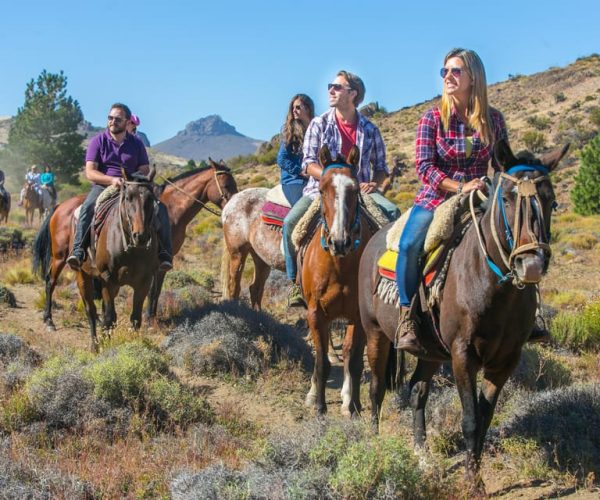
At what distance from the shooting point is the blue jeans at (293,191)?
956 cm

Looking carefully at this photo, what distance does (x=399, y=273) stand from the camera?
534 cm

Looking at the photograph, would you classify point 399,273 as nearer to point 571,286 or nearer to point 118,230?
point 118,230

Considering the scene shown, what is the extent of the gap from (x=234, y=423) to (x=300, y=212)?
107 inches

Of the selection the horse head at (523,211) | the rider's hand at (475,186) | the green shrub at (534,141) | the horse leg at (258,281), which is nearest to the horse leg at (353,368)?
the rider's hand at (475,186)

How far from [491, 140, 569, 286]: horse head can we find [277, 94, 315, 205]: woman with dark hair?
4.76m

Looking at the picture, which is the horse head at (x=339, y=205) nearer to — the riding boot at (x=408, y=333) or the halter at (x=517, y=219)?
the riding boot at (x=408, y=333)

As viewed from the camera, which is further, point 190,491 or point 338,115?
point 338,115

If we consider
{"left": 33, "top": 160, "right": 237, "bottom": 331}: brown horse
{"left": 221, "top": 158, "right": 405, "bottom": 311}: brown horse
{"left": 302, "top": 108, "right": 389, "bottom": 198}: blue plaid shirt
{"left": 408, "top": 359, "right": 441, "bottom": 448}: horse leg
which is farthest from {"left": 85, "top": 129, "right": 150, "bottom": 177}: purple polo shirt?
{"left": 408, "top": 359, "right": 441, "bottom": 448}: horse leg

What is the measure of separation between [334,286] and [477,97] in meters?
2.51

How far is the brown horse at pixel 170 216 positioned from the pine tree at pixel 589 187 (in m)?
18.8

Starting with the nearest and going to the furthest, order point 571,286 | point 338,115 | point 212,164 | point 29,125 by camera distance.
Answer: point 338,115
point 212,164
point 571,286
point 29,125

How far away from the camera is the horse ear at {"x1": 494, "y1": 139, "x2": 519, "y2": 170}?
4336 mm

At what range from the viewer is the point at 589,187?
26875 mm

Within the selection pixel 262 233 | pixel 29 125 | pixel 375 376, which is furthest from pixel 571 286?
pixel 29 125
